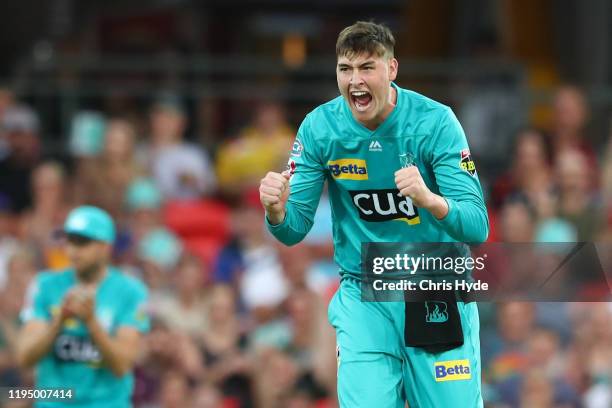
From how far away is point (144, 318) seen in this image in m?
8.95

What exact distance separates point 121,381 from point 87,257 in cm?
86

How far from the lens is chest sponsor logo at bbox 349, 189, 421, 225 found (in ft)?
21.2

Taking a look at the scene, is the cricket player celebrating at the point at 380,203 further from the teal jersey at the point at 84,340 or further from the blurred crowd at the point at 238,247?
the blurred crowd at the point at 238,247

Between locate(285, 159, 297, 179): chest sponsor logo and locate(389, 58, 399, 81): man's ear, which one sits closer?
locate(389, 58, 399, 81): man's ear

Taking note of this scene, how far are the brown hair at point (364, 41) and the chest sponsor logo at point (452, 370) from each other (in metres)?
1.52

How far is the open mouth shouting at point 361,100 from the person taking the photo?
6.32 meters

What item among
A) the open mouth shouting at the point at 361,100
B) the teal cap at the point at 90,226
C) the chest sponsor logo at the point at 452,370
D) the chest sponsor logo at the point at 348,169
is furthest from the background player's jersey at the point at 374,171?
the teal cap at the point at 90,226

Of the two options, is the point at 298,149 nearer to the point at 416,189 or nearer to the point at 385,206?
the point at 385,206

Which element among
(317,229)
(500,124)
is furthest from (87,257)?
(500,124)

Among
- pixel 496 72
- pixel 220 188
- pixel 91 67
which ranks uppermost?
pixel 91 67

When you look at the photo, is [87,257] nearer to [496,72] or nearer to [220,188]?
[220,188]

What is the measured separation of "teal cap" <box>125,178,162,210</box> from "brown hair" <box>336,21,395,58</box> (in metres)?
6.71

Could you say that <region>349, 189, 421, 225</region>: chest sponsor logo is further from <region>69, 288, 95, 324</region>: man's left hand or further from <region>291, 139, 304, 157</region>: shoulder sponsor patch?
<region>69, 288, 95, 324</region>: man's left hand

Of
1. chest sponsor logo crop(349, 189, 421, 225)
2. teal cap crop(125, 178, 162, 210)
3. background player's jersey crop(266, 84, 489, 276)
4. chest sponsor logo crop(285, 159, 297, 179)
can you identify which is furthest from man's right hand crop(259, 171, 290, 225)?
teal cap crop(125, 178, 162, 210)
